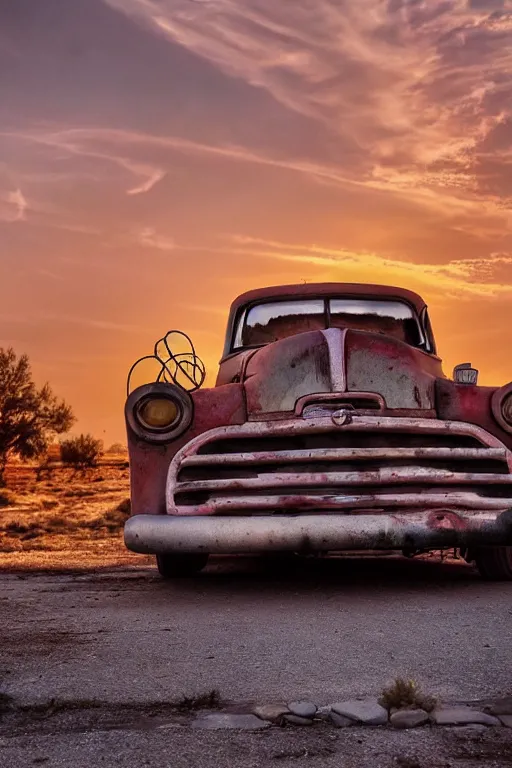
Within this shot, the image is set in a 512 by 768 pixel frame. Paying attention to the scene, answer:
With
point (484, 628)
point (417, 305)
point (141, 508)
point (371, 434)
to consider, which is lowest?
point (484, 628)

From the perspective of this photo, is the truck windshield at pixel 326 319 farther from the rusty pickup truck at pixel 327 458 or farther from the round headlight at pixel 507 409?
the round headlight at pixel 507 409

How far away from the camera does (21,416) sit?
25.9 metres

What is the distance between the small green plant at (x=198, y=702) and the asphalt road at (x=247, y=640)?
0.21 ft

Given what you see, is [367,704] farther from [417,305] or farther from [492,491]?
[417,305]

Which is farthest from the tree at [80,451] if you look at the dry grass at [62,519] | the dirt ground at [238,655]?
the dirt ground at [238,655]

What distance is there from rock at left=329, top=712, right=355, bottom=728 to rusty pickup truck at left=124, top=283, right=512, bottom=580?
2081mm

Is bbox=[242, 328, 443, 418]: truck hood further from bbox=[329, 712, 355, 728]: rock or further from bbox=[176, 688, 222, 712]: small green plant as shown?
bbox=[329, 712, 355, 728]: rock

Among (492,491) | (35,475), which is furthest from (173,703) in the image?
(35,475)

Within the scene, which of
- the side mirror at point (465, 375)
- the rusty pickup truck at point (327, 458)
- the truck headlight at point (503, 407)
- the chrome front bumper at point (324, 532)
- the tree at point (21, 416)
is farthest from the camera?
the tree at point (21, 416)

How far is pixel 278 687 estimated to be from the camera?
275cm

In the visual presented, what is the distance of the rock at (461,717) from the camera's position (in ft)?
7.63

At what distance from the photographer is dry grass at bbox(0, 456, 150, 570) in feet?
27.6

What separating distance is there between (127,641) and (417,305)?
13.8ft

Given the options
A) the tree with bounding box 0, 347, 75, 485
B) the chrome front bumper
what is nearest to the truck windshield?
the chrome front bumper
